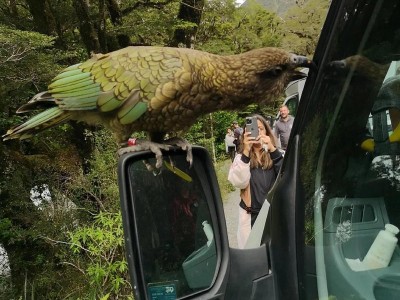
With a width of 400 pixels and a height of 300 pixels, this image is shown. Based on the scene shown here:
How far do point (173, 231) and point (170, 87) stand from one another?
2.38 ft

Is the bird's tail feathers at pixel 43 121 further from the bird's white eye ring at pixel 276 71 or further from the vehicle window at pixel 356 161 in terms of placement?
the vehicle window at pixel 356 161

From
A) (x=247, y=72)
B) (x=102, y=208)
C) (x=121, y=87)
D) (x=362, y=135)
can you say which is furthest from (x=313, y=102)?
(x=102, y=208)

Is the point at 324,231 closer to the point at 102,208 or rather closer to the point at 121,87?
the point at 121,87

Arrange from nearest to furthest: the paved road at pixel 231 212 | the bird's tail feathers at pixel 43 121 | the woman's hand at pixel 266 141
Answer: the bird's tail feathers at pixel 43 121 → the woman's hand at pixel 266 141 → the paved road at pixel 231 212

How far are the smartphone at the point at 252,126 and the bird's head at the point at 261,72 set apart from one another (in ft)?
7.32

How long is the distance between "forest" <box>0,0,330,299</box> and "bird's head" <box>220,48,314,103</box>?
322 cm

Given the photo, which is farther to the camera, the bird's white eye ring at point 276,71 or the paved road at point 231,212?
the paved road at point 231,212

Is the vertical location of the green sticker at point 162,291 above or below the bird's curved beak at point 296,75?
below

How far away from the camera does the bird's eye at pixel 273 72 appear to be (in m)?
2.04

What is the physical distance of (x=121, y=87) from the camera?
211cm

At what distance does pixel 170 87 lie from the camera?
200cm

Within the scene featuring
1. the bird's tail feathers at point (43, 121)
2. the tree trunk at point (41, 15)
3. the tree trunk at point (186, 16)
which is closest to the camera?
the bird's tail feathers at point (43, 121)

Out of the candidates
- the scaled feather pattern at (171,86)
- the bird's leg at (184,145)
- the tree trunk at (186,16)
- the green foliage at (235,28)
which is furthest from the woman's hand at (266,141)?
the green foliage at (235,28)

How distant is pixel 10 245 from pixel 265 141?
16.4ft
